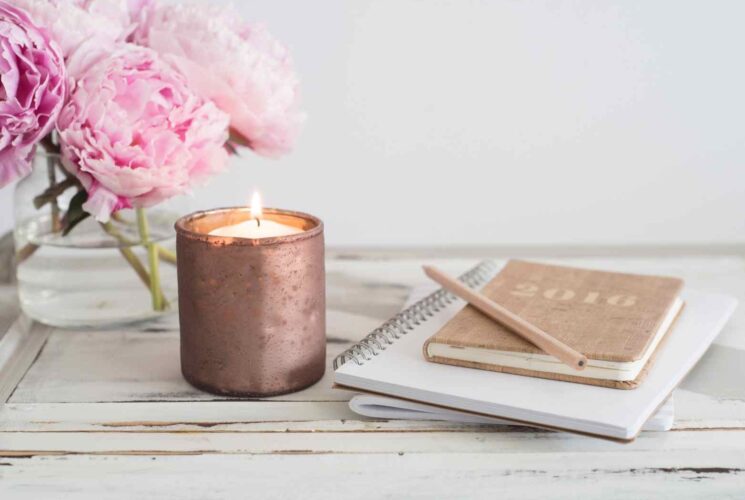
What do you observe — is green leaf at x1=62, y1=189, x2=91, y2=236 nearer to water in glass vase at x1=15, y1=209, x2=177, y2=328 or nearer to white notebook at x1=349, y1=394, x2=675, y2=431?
water in glass vase at x1=15, y1=209, x2=177, y2=328

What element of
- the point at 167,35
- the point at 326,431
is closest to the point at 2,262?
the point at 167,35

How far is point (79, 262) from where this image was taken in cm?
82

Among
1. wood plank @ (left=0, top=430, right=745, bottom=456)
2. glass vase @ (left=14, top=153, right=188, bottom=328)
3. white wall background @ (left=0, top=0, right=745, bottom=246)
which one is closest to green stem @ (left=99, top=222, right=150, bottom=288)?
glass vase @ (left=14, top=153, right=188, bottom=328)

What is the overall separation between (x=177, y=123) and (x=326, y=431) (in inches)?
10.1

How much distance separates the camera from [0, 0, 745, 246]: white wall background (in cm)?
125

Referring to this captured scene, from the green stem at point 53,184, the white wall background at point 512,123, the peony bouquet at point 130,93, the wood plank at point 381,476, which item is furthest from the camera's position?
the white wall background at point 512,123

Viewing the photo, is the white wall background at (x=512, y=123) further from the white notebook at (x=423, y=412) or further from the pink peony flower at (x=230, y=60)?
the white notebook at (x=423, y=412)

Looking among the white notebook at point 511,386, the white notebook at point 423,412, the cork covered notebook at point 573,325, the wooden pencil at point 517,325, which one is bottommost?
the white notebook at point 423,412

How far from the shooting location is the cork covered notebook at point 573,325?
0.64m

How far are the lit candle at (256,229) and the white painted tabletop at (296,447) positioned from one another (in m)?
0.12

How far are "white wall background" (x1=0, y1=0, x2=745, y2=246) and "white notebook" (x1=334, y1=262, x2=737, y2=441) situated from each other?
1.89 feet

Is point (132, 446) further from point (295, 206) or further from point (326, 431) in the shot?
point (295, 206)

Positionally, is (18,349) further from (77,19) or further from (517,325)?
(517,325)

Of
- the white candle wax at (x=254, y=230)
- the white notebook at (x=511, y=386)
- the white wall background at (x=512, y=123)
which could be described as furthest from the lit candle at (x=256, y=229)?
the white wall background at (x=512, y=123)
